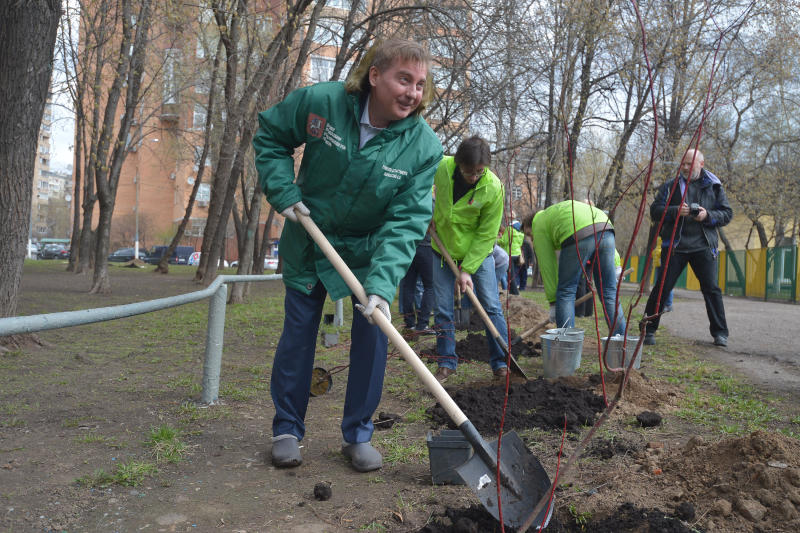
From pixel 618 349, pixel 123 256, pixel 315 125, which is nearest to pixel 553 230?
pixel 618 349

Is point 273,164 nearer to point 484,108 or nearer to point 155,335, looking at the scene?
point 155,335

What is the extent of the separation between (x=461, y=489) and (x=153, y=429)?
1.70 meters

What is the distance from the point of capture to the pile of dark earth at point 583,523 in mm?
2168

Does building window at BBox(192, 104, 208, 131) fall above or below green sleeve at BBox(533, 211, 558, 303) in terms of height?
above

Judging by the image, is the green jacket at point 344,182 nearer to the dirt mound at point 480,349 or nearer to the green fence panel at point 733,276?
the dirt mound at point 480,349

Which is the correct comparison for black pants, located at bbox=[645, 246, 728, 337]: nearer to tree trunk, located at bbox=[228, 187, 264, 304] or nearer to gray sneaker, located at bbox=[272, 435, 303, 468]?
gray sneaker, located at bbox=[272, 435, 303, 468]

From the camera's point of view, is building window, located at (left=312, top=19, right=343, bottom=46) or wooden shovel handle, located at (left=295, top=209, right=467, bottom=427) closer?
wooden shovel handle, located at (left=295, top=209, right=467, bottom=427)

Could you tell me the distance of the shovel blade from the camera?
7.50ft

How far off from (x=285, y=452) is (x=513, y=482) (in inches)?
42.7

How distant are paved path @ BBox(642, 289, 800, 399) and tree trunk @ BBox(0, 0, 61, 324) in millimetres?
6121

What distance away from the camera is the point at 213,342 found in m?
3.81

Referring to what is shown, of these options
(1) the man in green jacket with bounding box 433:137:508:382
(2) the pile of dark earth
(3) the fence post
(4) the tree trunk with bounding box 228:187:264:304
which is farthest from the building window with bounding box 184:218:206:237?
(2) the pile of dark earth

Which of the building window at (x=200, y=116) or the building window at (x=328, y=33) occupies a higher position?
the building window at (x=200, y=116)

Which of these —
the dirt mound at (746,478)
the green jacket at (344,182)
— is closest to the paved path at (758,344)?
the dirt mound at (746,478)
